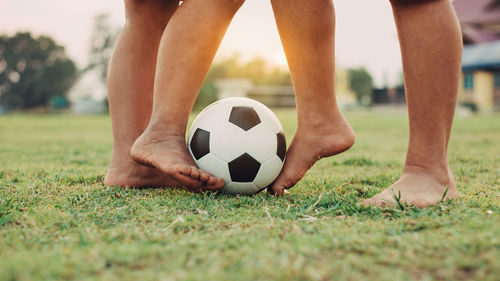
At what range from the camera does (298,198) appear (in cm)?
175

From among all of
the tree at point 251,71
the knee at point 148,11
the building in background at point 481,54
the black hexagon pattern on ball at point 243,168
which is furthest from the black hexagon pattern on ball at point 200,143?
the tree at point 251,71

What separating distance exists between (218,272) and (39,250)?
19.7 inches

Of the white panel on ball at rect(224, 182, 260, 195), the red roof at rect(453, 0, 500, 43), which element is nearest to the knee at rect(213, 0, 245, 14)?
the white panel on ball at rect(224, 182, 260, 195)

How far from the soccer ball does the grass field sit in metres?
0.09

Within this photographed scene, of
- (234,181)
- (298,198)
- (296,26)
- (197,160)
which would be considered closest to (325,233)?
(298,198)

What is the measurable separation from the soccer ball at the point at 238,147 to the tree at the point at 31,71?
41.1 meters

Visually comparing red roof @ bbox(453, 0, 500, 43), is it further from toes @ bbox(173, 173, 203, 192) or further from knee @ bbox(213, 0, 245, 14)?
toes @ bbox(173, 173, 203, 192)

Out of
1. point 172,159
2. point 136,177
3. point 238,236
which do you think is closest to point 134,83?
point 136,177

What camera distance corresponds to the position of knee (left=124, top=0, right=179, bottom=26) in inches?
81.7

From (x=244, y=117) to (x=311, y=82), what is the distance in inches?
13.5

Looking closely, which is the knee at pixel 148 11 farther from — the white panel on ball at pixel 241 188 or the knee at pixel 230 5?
the white panel on ball at pixel 241 188

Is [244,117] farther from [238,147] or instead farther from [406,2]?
[406,2]

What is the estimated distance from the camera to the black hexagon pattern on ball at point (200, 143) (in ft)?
5.99

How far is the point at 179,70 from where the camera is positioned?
5.83 feet
